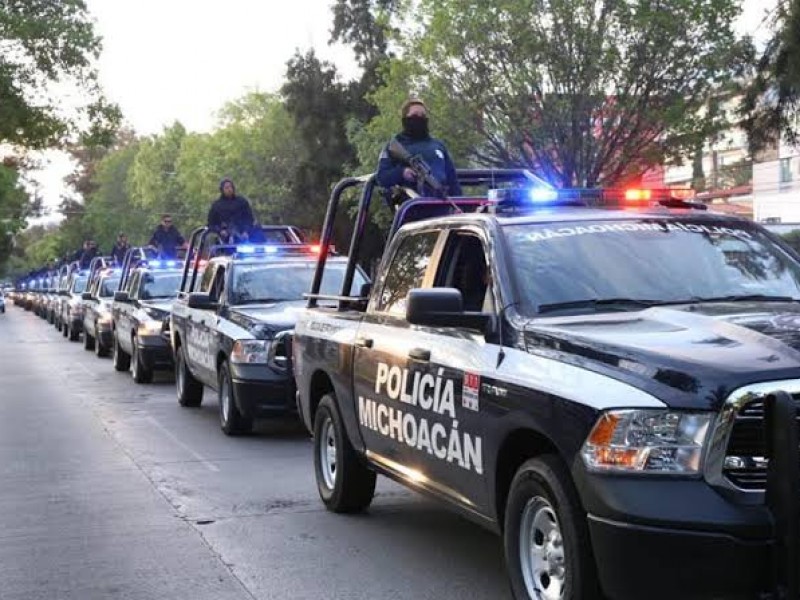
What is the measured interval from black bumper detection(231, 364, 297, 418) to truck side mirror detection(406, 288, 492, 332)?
568 centimetres

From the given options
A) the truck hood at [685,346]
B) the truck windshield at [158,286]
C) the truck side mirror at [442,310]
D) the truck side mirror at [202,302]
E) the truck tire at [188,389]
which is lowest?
the truck tire at [188,389]

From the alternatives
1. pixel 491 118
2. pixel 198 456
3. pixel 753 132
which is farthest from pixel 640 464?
pixel 491 118

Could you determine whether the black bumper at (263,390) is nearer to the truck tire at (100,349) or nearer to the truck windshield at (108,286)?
the truck tire at (100,349)

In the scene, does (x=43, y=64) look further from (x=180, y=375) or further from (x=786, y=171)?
(x=786, y=171)

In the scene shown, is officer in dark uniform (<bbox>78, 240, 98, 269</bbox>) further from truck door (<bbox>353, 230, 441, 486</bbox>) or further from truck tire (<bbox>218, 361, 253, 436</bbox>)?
truck door (<bbox>353, 230, 441, 486</bbox>)

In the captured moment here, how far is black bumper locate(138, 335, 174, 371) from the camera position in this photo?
16.8 meters

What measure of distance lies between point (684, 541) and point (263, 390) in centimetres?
721

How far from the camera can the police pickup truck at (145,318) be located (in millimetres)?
16844

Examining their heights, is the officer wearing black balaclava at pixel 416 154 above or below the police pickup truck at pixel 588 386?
above

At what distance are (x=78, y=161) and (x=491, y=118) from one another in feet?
305

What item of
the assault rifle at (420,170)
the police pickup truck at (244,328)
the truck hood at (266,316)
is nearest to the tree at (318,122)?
the police pickup truck at (244,328)

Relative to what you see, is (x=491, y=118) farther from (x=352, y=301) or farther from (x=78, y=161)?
(x=78, y=161)

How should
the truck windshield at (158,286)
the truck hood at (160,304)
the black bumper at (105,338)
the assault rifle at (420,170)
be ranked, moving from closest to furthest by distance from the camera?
the assault rifle at (420,170), the truck hood at (160,304), the truck windshield at (158,286), the black bumper at (105,338)

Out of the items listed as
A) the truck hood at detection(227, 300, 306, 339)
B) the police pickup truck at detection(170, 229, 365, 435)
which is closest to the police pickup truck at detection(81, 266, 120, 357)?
the police pickup truck at detection(170, 229, 365, 435)
